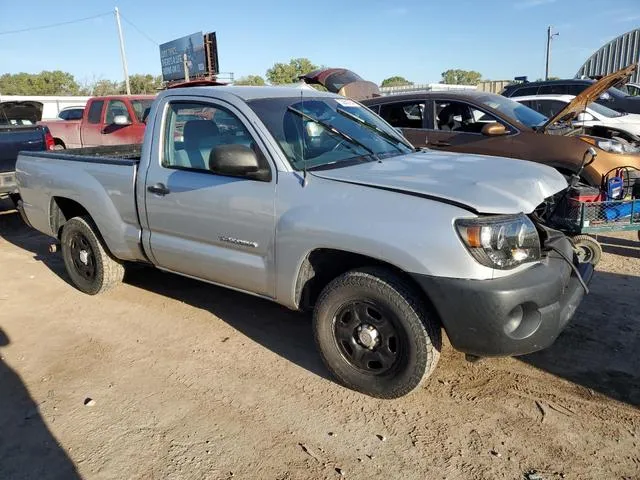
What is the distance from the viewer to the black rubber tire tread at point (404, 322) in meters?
2.92

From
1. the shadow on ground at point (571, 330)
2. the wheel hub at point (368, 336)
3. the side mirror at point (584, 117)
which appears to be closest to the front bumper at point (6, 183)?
the shadow on ground at point (571, 330)

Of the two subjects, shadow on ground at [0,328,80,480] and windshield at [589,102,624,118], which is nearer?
shadow on ground at [0,328,80,480]

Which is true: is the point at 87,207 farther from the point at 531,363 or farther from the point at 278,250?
the point at 531,363

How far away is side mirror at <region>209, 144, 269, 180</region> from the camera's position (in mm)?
3330

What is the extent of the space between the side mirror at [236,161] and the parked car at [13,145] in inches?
215

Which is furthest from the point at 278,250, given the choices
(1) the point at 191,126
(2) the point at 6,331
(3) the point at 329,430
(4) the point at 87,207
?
(2) the point at 6,331

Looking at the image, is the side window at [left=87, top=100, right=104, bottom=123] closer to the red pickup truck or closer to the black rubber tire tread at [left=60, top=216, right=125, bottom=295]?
the red pickup truck

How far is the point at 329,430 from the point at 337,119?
7.25 feet

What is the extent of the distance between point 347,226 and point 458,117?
16.0 ft

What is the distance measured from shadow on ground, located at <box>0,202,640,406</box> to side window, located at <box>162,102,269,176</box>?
1.38m

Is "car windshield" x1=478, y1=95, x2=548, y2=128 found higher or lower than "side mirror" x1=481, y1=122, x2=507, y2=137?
higher

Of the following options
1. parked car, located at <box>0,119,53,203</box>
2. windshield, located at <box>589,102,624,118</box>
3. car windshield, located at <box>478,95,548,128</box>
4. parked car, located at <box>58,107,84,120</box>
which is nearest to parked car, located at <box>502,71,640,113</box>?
windshield, located at <box>589,102,624,118</box>

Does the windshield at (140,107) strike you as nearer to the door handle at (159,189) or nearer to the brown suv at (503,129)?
the brown suv at (503,129)

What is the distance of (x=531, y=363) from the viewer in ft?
11.8
